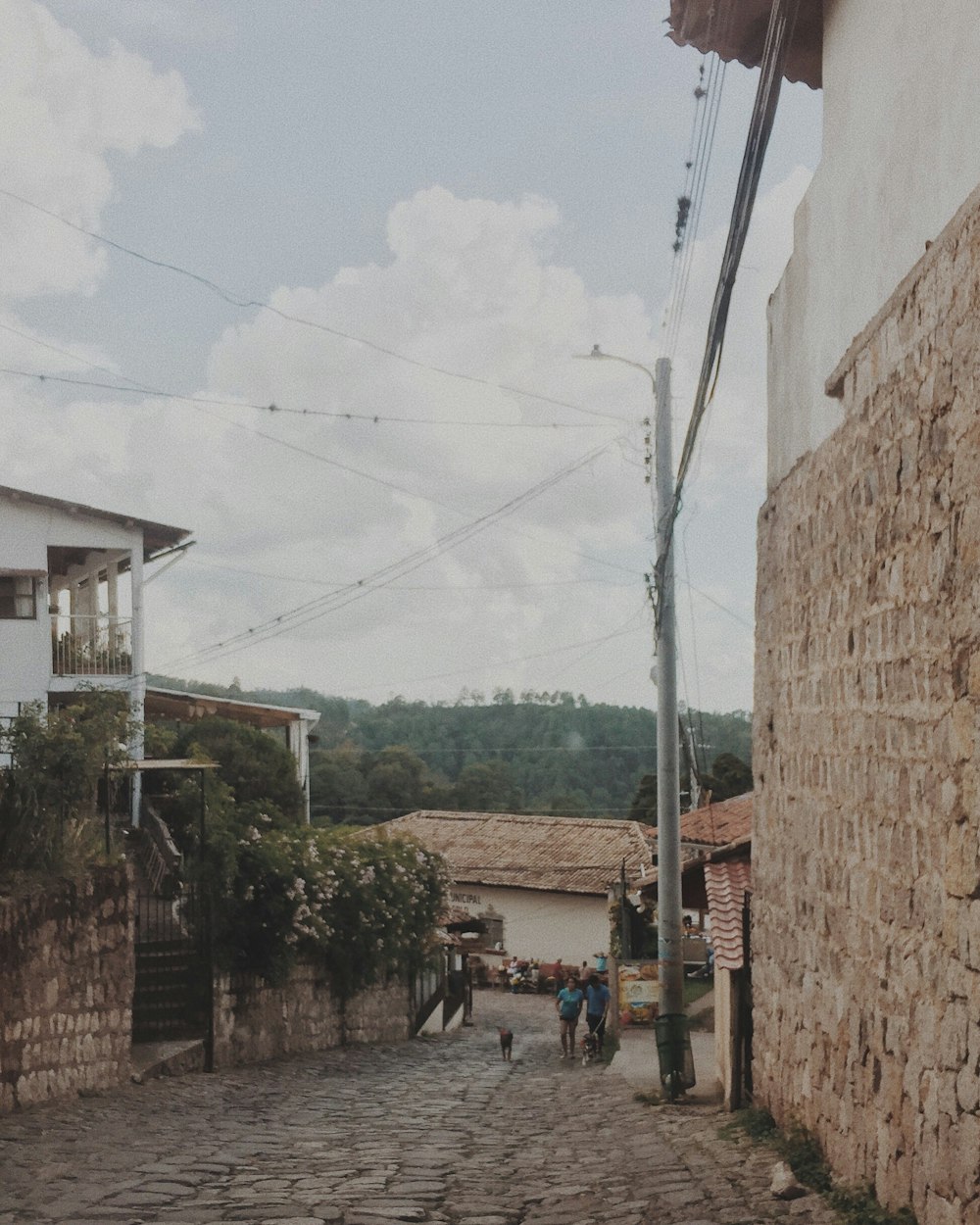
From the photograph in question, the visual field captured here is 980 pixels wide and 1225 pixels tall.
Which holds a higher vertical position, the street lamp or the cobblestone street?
the street lamp

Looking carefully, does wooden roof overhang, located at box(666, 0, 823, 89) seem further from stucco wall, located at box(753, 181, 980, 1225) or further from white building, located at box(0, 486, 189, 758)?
white building, located at box(0, 486, 189, 758)

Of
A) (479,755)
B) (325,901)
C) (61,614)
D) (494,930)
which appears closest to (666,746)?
(325,901)

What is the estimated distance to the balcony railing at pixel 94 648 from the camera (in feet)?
73.1

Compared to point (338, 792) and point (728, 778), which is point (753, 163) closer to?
point (728, 778)

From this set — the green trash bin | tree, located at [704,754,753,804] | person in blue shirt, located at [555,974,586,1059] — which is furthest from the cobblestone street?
tree, located at [704,754,753,804]

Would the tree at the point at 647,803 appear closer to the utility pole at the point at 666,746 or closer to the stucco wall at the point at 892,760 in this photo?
the utility pole at the point at 666,746

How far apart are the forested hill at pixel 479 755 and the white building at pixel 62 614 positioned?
25.0m

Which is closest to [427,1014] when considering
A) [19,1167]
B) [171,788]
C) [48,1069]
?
[171,788]

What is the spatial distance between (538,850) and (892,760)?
34.8m

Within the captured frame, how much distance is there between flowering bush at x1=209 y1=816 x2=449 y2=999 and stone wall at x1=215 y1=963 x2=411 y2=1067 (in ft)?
0.91

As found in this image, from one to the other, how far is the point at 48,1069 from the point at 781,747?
6.42m

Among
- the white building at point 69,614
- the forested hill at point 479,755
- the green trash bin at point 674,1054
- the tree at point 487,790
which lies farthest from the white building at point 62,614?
the tree at point 487,790

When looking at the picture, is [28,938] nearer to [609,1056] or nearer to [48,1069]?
[48,1069]

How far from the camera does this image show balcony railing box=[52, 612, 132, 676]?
22.3 meters
